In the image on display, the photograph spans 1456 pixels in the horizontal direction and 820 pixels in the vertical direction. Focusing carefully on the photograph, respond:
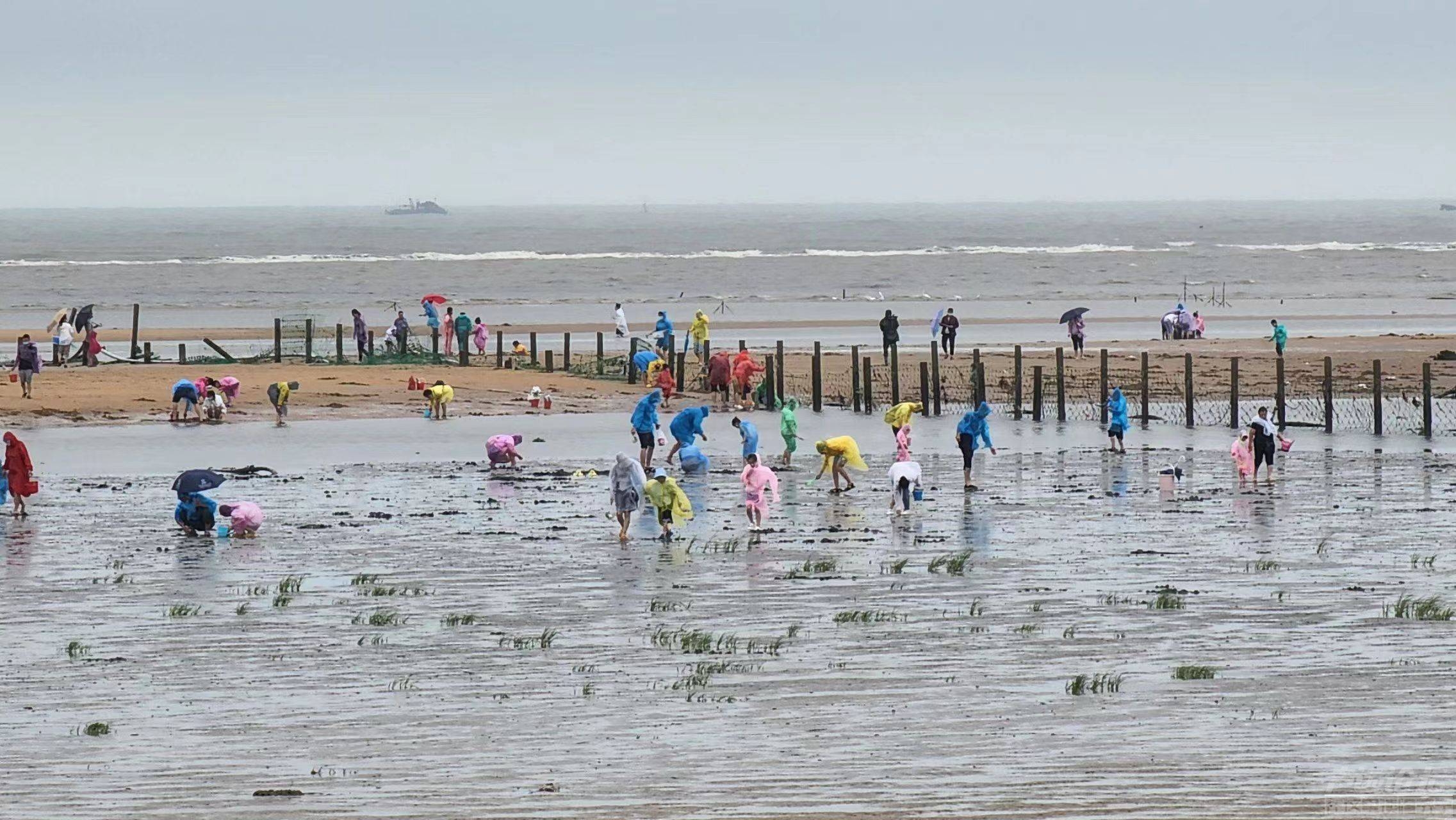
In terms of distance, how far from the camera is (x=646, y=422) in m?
30.7

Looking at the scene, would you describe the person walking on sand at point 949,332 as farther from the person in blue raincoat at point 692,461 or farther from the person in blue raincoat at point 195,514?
the person in blue raincoat at point 195,514

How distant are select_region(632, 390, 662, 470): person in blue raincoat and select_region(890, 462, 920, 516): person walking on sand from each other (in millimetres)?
5149

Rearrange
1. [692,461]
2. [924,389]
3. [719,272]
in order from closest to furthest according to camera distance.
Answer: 1. [692,461]
2. [924,389]
3. [719,272]

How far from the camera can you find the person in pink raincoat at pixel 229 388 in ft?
134

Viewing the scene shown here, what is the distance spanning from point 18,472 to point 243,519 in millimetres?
4022

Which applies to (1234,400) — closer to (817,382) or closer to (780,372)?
(817,382)

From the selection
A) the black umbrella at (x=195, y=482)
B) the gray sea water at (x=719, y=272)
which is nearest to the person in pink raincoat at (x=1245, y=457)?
the black umbrella at (x=195, y=482)

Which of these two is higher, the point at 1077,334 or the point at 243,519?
the point at 1077,334

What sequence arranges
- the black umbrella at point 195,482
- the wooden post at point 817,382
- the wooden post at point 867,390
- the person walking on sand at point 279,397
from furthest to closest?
the wooden post at point 817,382 < the wooden post at point 867,390 < the person walking on sand at point 279,397 < the black umbrella at point 195,482

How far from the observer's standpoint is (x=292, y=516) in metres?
27.1

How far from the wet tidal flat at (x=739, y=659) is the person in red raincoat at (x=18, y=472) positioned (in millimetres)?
736

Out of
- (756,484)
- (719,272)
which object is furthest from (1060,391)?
(719,272)

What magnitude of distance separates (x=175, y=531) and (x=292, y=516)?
6.23 feet

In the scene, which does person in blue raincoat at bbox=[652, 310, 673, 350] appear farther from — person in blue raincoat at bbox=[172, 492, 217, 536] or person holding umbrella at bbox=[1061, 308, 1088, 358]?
person in blue raincoat at bbox=[172, 492, 217, 536]
